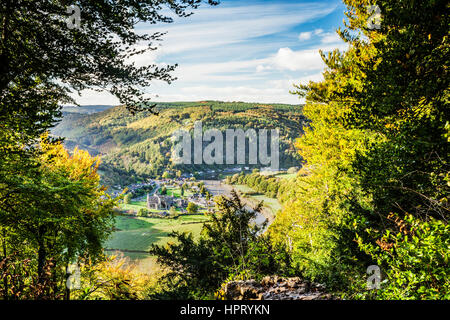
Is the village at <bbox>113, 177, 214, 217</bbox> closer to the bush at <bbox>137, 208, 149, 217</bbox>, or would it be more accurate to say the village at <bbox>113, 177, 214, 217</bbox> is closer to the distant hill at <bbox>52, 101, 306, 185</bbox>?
the bush at <bbox>137, 208, 149, 217</bbox>

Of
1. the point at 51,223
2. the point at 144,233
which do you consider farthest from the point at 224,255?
the point at 144,233

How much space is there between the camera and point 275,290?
4.04m

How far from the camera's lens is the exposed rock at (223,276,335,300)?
12.5 ft

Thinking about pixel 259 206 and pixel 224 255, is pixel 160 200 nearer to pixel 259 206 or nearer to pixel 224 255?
pixel 224 255

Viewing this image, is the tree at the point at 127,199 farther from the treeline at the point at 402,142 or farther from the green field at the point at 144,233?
the treeline at the point at 402,142

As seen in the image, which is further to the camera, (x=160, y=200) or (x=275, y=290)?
(x=160, y=200)

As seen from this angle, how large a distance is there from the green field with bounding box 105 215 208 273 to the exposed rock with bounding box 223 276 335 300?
105 ft

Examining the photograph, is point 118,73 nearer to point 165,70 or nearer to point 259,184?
point 165,70

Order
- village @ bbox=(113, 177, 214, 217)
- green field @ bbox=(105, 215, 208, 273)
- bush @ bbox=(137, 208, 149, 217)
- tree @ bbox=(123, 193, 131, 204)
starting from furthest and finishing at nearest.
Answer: tree @ bbox=(123, 193, 131, 204) → bush @ bbox=(137, 208, 149, 217) → village @ bbox=(113, 177, 214, 217) → green field @ bbox=(105, 215, 208, 273)

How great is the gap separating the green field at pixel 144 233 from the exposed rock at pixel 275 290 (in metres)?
32.0

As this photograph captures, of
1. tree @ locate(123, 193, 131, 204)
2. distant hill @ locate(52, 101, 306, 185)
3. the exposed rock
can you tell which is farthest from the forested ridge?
distant hill @ locate(52, 101, 306, 185)

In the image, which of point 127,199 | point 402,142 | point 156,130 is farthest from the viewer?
point 156,130

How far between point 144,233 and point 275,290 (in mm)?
50032

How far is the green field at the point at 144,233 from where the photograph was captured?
38.1 m
